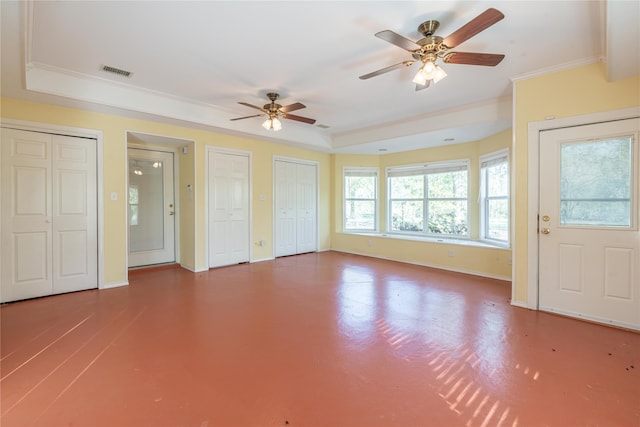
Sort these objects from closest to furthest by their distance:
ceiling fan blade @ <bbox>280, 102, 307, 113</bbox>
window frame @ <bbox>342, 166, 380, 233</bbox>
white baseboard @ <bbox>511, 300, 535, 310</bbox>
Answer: white baseboard @ <bbox>511, 300, 535, 310</bbox>
ceiling fan blade @ <bbox>280, 102, 307, 113</bbox>
window frame @ <bbox>342, 166, 380, 233</bbox>

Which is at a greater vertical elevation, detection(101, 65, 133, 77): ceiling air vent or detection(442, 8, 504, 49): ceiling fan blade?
detection(101, 65, 133, 77): ceiling air vent

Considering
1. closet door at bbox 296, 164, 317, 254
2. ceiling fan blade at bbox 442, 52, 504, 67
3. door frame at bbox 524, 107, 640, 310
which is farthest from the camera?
closet door at bbox 296, 164, 317, 254

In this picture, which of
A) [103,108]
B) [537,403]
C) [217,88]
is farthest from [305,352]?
[103,108]

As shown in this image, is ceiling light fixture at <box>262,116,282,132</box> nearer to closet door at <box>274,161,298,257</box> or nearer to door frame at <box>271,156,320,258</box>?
door frame at <box>271,156,320,258</box>

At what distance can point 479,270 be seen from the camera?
15.7 ft

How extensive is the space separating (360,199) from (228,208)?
3.28 meters

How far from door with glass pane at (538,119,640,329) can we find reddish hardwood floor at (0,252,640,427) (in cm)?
26

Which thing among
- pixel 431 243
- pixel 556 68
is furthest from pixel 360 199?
pixel 556 68

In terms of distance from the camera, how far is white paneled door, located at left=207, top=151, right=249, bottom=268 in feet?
17.0

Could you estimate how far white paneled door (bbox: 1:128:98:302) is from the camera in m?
3.43

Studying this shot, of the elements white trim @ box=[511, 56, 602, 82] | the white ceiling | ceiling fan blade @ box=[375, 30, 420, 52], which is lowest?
ceiling fan blade @ box=[375, 30, 420, 52]

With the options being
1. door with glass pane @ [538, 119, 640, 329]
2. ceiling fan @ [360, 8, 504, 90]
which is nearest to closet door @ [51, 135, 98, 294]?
ceiling fan @ [360, 8, 504, 90]

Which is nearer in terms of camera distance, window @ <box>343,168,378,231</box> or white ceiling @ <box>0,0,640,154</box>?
white ceiling @ <box>0,0,640,154</box>

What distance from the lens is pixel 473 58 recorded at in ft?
7.98
